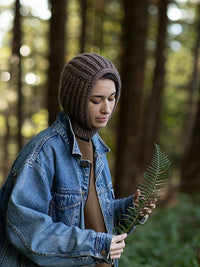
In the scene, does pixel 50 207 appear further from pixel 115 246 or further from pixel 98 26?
pixel 98 26

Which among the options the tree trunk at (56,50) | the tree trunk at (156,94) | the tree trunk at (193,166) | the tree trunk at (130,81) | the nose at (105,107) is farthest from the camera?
the tree trunk at (193,166)

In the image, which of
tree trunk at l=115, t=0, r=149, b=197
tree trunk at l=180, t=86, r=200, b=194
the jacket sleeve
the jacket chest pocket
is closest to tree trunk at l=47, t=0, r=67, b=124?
tree trunk at l=115, t=0, r=149, b=197

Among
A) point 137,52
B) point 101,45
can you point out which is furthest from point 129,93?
point 101,45

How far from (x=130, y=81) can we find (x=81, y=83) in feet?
14.8

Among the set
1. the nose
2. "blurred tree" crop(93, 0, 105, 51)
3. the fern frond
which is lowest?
the fern frond

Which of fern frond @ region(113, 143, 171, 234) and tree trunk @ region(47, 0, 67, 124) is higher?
tree trunk @ region(47, 0, 67, 124)

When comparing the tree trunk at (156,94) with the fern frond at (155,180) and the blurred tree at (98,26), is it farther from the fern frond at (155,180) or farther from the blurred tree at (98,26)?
the fern frond at (155,180)

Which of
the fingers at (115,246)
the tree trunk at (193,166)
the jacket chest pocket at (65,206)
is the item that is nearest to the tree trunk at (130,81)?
the tree trunk at (193,166)

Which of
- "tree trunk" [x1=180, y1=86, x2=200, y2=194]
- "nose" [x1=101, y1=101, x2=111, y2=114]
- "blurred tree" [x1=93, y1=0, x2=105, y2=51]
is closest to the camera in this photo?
"nose" [x1=101, y1=101, x2=111, y2=114]

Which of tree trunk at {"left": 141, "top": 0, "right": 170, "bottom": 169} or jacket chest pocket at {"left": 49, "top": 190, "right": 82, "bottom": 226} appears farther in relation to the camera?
tree trunk at {"left": 141, "top": 0, "right": 170, "bottom": 169}

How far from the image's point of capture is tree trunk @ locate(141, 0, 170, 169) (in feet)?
25.1

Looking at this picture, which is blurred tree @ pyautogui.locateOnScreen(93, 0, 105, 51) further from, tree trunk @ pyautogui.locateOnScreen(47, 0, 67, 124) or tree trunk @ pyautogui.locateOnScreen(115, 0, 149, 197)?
tree trunk @ pyautogui.locateOnScreen(47, 0, 67, 124)

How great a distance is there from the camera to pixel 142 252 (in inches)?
202

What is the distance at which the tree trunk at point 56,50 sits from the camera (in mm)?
5309
